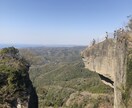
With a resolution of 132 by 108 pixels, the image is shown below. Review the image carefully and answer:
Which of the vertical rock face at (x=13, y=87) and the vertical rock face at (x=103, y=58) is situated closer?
the vertical rock face at (x=13, y=87)

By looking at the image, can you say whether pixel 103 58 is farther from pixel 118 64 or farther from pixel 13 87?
pixel 13 87

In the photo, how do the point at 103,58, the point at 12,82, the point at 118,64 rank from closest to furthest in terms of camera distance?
the point at 118,64
the point at 12,82
the point at 103,58

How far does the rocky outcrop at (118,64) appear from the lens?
26433 mm

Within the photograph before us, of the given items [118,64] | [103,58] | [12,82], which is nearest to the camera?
[118,64]

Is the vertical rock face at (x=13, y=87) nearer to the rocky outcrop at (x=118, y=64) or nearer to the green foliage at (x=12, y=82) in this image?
the green foliage at (x=12, y=82)

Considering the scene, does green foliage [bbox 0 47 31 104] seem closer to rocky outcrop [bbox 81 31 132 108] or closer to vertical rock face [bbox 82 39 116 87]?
vertical rock face [bbox 82 39 116 87]

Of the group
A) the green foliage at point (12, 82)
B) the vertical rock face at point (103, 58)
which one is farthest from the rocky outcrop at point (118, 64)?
the green foliage at point (12, 82)

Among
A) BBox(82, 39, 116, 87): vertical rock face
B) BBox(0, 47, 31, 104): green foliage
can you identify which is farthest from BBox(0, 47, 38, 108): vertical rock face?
BBox(82, 39, 116, 87): vertical rock face

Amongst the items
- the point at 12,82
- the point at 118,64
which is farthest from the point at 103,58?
the point at 12,82

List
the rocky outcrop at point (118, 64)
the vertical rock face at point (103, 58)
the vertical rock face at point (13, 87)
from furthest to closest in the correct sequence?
the vertical rock face at point (103, 58)
the vertical rock face at point (13, 87)
the rocky outcrop at point (118, 64)

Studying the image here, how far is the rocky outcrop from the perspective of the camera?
2643cm

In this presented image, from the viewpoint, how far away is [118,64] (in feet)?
92.1

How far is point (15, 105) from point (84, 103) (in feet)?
165

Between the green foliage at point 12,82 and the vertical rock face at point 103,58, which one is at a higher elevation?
the vertical rock face at point 103,58
